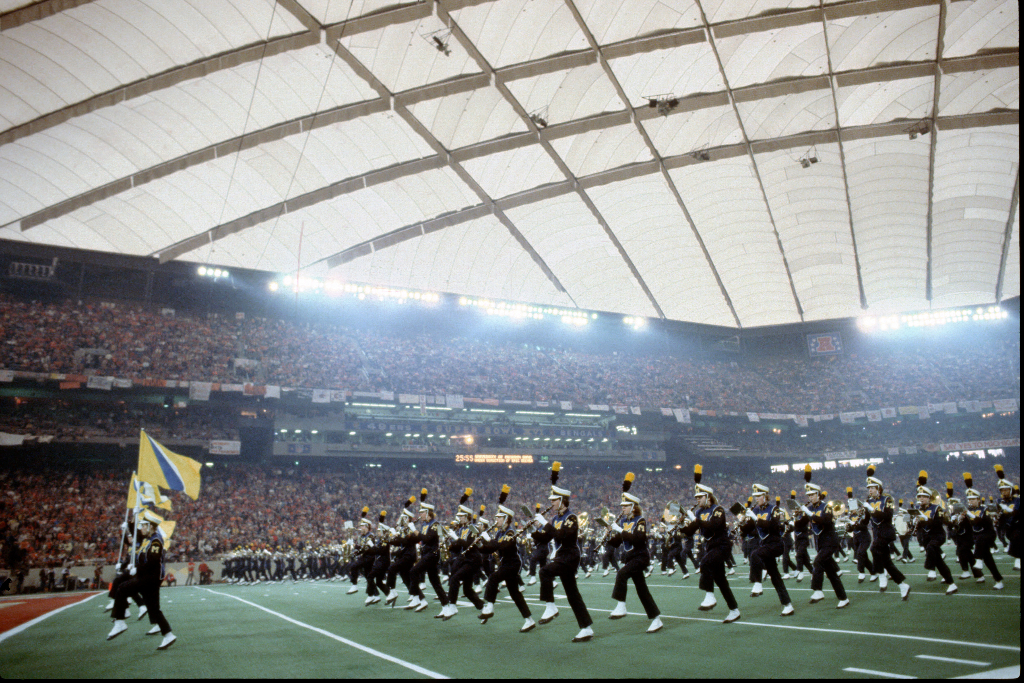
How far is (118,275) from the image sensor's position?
36.7 meters

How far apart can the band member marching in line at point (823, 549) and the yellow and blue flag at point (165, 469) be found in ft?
36.2

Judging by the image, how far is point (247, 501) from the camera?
109ft

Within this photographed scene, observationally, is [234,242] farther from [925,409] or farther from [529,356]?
[925,409]

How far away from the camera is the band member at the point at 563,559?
27.7 feet

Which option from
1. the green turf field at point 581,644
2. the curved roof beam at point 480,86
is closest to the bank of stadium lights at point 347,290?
the curved roof beam at point 480,86

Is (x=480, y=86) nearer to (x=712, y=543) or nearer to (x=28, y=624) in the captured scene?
(x=712, y=543)

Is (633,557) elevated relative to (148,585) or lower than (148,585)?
elevated

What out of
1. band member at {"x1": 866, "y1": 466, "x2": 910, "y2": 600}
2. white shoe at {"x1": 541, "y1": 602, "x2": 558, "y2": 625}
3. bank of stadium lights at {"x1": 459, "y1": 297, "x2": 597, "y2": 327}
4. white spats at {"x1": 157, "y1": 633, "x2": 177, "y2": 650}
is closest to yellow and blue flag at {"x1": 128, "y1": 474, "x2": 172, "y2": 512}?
white spats at {"x1": 157, "y1": 633, "x2": 177, "y2": 650}

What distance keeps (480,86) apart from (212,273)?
21.0 m

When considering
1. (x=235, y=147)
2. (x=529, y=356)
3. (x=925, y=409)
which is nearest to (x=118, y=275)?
(x=235, y=147)

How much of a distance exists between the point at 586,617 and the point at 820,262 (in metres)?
39.6

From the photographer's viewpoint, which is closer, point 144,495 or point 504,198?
point 144,495

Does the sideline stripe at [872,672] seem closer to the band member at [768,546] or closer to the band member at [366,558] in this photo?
the band member at [768,546]

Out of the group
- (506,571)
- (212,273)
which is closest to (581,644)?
(506,571)
